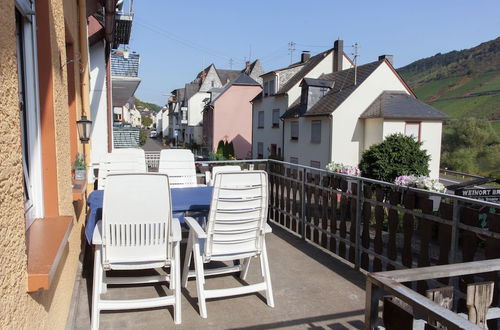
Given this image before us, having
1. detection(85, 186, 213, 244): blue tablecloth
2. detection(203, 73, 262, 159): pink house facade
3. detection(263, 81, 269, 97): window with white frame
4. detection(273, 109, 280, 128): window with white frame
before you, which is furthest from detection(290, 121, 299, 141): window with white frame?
detection(85, 186, 213, 244): blue tablecloth

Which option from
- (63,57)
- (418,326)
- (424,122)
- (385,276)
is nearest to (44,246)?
(385,276)

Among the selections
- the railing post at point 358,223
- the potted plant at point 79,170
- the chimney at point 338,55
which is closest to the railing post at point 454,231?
the railing post at point 358,223

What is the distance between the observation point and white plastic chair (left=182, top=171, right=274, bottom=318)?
11.4 ft

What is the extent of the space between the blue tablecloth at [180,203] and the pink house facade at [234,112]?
35.2 m

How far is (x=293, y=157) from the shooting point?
2717 centimetres

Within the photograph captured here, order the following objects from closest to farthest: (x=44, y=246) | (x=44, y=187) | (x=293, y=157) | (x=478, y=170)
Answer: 1. (x=44, y=246)
2. (x=44, y=187)
3. (x=293, y=157)
4. (x=478, y=170)

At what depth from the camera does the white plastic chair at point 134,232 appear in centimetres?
316

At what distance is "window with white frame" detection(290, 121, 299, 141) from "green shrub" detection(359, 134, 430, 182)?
966 cm

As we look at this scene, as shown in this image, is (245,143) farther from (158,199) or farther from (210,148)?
(158,199)

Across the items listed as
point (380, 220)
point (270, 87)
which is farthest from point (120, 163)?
point (270, 87)

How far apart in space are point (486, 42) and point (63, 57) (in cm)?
11831

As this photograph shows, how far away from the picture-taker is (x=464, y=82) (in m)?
78.2

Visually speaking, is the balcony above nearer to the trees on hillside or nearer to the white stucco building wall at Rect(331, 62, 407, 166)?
the white stucco building wall at Rect(331, 62, 407, 166)

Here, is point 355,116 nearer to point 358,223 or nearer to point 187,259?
Answer: point 358,223
